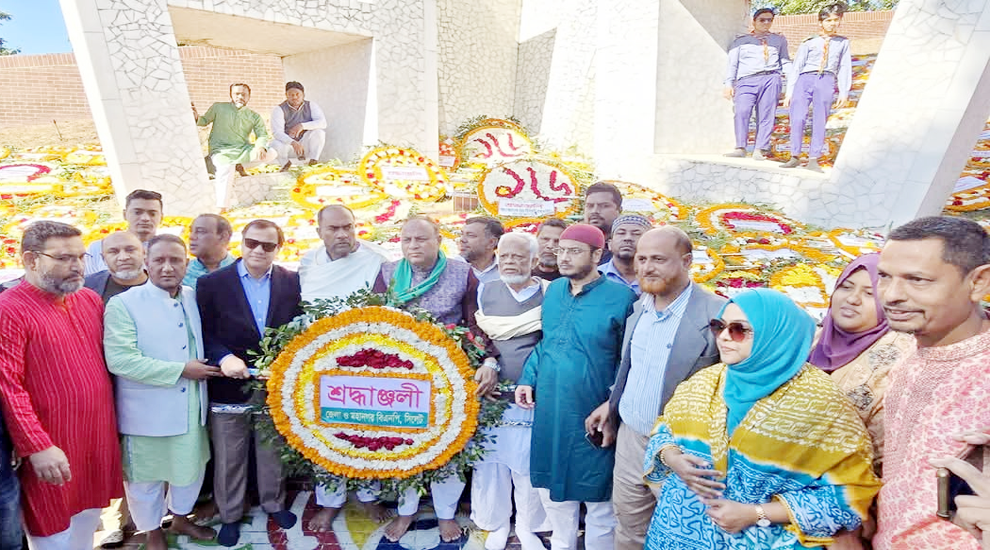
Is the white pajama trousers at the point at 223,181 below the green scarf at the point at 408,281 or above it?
above

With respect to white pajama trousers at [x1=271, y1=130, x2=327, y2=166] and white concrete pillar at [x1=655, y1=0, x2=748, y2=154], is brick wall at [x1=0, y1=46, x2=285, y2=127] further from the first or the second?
white concrete pillar at [x1=655, y1=0, x2=748, y2=154]

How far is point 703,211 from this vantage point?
7.91 meters

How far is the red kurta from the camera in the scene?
2.39 meters

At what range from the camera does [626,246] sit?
11.0ft

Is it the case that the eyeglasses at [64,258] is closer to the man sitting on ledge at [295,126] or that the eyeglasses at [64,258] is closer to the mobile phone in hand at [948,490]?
the mobile phone in hand at [948,490]

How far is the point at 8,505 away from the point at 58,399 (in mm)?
453

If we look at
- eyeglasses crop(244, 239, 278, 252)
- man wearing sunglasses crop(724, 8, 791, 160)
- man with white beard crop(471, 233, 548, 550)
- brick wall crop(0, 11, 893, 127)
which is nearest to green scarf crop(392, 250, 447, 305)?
man with white beard crop(471, 233, 548, 550)

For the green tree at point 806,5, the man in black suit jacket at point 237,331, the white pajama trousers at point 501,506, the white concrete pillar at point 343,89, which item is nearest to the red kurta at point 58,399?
the man in black suit jacket at point 237,331

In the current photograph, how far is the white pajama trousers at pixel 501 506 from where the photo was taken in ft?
9.72

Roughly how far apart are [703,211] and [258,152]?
668cm

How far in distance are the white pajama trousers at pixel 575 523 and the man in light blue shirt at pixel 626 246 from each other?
1243mm

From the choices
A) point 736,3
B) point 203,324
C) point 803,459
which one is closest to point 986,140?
point 736,3

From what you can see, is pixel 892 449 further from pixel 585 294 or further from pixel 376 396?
pixel 376 396

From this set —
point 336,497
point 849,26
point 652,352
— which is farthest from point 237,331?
point 849,26
